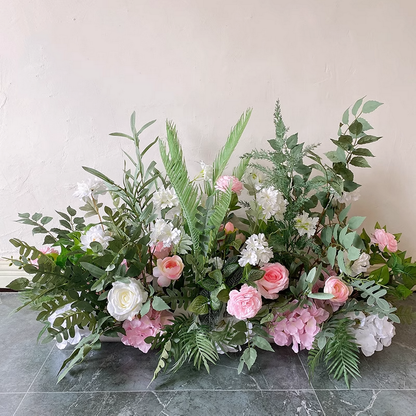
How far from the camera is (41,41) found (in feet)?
3.27

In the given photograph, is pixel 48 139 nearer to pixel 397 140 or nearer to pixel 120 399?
pixel 120 399

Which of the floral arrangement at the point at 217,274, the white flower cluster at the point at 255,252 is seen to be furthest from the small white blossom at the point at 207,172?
the white flower cluster at the point at 255,252

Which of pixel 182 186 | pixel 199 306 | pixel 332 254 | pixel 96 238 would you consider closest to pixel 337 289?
pixel 332 254

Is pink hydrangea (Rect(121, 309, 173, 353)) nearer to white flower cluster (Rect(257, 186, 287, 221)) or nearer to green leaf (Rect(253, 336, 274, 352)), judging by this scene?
green leaf (Rect(253, 336, 274, 352))

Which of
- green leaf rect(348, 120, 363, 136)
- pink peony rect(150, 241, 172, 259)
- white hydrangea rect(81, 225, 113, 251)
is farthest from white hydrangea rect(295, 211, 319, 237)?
white hydrangea rect(81, 225, 113, 251)

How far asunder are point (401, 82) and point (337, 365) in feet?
2.76

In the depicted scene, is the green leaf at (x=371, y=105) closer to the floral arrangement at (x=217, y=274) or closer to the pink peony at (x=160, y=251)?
the floral arrangement at (x=217, y=274)

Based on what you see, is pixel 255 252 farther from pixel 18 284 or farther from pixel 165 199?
pixel 18 284

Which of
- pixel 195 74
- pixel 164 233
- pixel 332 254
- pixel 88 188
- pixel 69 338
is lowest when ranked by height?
pixel 69 338

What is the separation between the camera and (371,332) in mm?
823

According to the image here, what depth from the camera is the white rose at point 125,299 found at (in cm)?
73

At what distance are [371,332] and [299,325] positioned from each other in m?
0.18

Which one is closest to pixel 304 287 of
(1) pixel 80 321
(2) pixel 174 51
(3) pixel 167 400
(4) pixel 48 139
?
(3) pixel 167 400

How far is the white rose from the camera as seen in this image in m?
0.73
